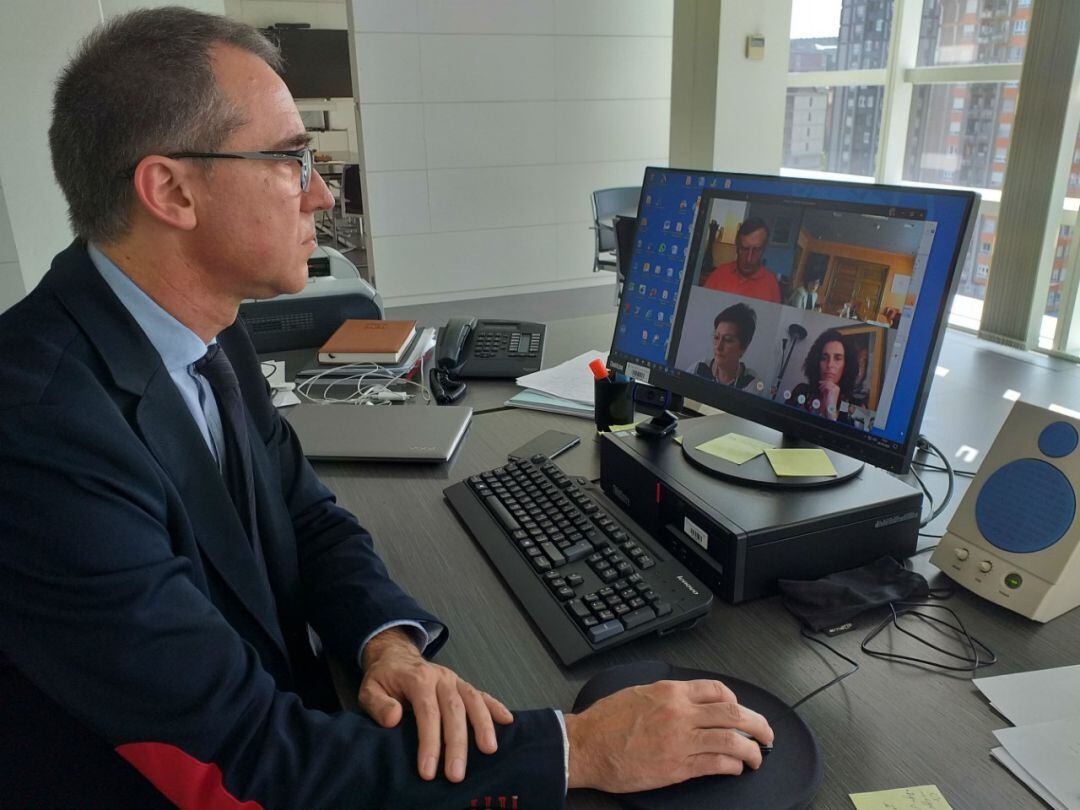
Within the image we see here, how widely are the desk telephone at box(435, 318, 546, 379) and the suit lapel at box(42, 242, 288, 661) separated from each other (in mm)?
1037

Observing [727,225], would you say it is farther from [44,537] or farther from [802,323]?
[44,537]

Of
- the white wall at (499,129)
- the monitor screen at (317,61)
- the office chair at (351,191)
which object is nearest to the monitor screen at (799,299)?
the white wall at (499,129)

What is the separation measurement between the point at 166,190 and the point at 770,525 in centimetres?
83

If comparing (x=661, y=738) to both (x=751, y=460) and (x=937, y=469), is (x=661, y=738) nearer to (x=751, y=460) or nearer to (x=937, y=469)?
(x=751, y=460)

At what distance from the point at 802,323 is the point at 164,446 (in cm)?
81

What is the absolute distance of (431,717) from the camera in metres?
0.78

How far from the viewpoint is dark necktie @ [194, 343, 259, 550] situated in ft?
3.31

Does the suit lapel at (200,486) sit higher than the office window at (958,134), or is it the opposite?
the office window at (958,134)

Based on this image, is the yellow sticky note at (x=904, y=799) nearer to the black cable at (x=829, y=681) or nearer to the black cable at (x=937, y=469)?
the black cable at (x=829, y=681)

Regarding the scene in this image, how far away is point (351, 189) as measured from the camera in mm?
7316

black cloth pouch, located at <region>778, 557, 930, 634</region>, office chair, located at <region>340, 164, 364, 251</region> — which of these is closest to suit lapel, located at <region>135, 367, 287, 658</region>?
black cloth pouch, located at <region>778, 557, 930, 634</region>

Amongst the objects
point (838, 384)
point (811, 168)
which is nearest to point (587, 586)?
point (838, 384)

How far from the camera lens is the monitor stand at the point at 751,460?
1.07 m

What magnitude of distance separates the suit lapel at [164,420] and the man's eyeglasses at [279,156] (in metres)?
0.18
